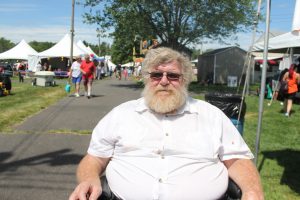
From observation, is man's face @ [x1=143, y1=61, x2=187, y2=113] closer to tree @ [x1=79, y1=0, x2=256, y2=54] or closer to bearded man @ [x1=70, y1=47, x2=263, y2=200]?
bearded man @ [x1=70, y1=47, x2=263, y2=200]

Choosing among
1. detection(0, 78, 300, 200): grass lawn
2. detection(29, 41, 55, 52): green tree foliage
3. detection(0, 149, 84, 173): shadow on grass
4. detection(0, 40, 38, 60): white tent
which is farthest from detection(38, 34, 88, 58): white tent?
detection(29, 41, 55, 52): green tree foliage

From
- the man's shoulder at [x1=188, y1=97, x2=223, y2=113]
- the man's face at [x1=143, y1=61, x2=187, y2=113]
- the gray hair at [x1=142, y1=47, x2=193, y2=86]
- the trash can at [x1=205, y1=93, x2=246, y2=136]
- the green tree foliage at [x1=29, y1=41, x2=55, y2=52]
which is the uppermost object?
the green tree foliage at [x1=29, y1=41, x2=55, y2=52]

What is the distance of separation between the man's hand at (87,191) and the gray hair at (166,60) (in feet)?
3.29

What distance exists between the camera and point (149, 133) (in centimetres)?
309

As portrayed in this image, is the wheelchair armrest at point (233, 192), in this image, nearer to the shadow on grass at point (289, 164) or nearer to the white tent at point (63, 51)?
the shadow on grass at point (289, 164)

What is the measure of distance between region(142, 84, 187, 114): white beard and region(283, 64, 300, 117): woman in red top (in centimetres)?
973

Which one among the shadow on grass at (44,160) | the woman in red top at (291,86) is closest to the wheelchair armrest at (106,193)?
the shadow on grass at (44,160)

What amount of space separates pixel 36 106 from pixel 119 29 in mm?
13246

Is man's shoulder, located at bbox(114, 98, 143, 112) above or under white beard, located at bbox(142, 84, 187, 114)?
under

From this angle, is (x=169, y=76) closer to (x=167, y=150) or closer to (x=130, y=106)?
(x=130, y=106)

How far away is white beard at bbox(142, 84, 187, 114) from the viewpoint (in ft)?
10.4

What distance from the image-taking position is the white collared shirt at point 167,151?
291 cm

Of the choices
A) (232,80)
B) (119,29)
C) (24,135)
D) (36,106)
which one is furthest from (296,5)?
(232,80)

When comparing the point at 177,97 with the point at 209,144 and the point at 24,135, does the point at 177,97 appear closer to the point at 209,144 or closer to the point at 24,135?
the point at 209,144
